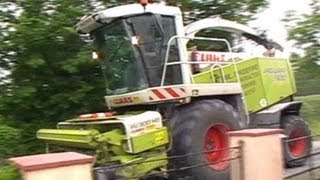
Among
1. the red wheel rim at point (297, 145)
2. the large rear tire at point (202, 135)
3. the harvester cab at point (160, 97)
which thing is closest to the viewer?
the harvester cab at point (160, 97)

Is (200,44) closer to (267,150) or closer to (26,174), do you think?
(267,150)

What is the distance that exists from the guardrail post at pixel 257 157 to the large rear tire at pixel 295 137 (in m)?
3.74

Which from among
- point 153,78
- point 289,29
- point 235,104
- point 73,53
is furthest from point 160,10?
point 289,29

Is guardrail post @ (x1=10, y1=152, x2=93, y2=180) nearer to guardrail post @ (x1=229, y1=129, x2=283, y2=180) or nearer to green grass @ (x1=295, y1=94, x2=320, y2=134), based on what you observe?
guardrail post @ (x1=229, y1=129, x2=283, y2=180)

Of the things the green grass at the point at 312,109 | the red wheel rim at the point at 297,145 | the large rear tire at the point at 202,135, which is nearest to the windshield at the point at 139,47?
the large rear tire at the point at 202,135

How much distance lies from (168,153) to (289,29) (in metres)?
8.67

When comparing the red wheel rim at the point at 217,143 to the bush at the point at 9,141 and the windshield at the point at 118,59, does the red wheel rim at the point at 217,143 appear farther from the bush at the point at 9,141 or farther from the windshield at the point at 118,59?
the bush at the point at 9,141

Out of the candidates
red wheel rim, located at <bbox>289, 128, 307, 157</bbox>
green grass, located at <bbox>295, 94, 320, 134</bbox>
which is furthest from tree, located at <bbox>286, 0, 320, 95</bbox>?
red wheel rim, located at <bbox>289, 128, 307, 157</bbox>

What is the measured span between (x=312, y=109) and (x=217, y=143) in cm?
1284

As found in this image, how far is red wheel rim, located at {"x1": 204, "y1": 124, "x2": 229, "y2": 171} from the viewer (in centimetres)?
915

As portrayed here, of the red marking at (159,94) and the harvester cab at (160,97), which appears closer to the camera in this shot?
the harvester cab at (160,97)

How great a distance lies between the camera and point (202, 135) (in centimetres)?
916

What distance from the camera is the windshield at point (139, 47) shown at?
948 cm

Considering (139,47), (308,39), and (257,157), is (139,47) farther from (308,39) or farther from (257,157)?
(308,39)
